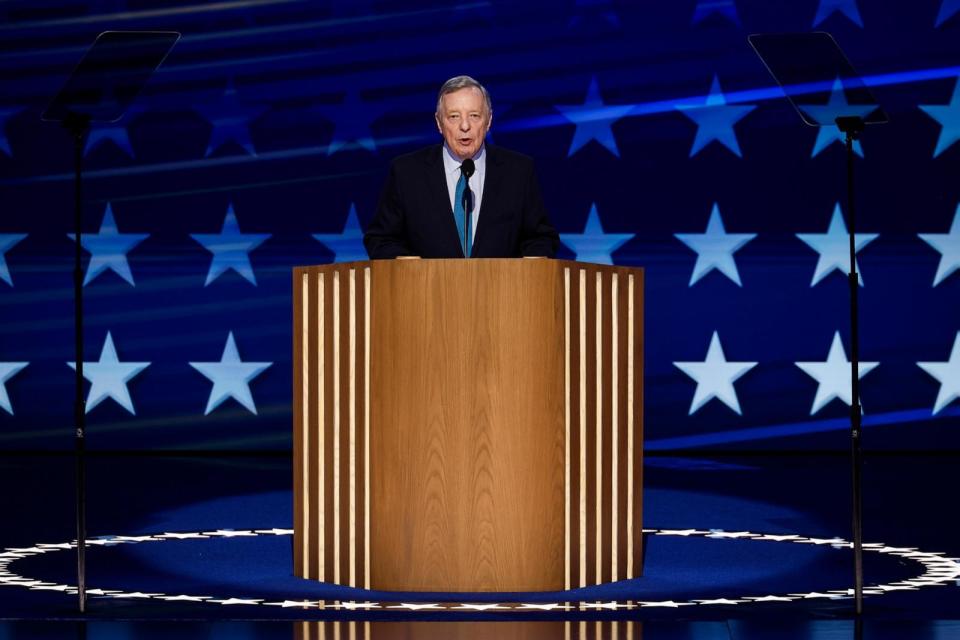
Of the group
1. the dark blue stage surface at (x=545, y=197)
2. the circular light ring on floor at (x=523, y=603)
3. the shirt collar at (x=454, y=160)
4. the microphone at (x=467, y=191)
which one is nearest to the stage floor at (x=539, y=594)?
the circular light ring on floor at (x=523, y=603)

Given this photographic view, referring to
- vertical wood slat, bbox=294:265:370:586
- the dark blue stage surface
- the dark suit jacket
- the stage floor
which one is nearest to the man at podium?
the dark suit jacket

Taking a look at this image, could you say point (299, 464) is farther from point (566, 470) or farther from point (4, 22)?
point (4, 22)

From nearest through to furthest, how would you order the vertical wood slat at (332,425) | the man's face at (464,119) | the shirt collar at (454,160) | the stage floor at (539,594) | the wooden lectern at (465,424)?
the stage floor at (539,594)
the wooden lectern at (465,424)
the vertical wood slat at (332,425)
the man's face at (464,119)
the shirt collar at (454,160)

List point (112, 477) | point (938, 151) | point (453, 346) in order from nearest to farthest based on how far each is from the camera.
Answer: point (453, 346)
point (112, 477)
point (938, 151)

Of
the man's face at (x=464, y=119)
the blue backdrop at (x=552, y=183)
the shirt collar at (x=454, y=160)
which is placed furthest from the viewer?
the blue backdrop at (x=552, y=183)

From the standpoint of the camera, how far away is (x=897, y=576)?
500 centimetres

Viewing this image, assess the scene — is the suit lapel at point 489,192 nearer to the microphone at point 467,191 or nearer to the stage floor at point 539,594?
the microphone at point 467,191

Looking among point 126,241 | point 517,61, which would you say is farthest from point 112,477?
point 517,61

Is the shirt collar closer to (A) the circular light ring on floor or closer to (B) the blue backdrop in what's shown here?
(A) the circular light ring on floor

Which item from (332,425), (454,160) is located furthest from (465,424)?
(454,160)

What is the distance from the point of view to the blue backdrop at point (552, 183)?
9.05 metres

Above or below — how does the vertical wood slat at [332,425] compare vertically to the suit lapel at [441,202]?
below

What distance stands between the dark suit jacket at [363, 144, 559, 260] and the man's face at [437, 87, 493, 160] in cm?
15

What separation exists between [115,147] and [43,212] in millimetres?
541
